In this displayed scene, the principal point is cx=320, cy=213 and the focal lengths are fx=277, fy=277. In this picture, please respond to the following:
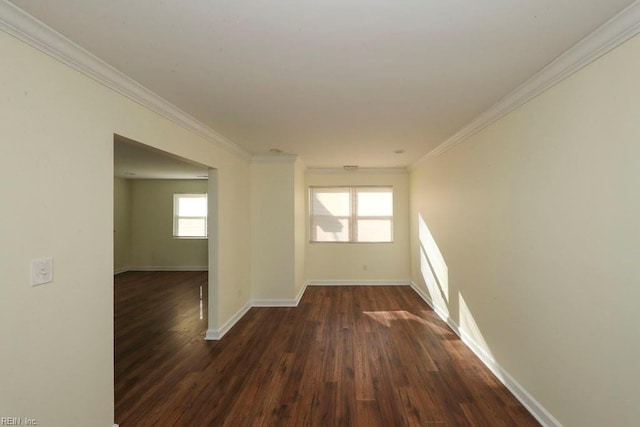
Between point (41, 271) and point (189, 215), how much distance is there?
6461mm

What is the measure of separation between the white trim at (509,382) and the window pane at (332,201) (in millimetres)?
2865

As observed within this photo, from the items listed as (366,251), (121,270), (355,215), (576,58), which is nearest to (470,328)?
(576,58)

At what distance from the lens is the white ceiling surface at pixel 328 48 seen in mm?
1246

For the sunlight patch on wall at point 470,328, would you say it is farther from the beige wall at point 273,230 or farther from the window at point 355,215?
the window at point 355,215

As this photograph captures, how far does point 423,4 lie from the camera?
121 cm

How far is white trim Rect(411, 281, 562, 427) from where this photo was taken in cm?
187

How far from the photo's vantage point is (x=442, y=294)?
379cm

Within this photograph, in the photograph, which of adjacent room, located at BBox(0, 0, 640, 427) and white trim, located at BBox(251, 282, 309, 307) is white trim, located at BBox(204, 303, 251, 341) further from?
white trim, located at BBox(251, 282, 309, 307)

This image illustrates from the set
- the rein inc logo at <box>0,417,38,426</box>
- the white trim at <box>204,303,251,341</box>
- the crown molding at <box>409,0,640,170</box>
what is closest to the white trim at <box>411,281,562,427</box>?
the crown molding at <box>409,0,640,170</box>

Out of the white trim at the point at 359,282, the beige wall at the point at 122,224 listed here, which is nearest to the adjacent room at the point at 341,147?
the white trim at the point at 359,282

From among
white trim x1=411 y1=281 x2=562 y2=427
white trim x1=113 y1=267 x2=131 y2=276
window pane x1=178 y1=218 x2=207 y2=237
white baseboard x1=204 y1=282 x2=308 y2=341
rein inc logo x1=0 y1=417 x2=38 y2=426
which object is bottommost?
white trim x1=113 y1=267 x2=131 y2=276

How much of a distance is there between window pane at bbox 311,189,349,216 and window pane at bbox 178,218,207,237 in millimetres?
3513

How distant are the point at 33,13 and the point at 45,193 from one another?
0.83m

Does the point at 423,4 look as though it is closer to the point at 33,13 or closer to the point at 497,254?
the point at 33,13
